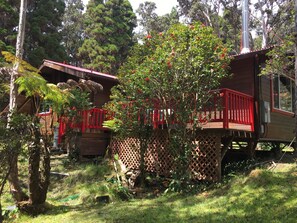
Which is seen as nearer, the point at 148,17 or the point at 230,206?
→ the point at 230,206

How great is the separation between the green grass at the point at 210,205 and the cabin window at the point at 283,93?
3.79 m

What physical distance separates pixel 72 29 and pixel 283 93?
3065 centimetres

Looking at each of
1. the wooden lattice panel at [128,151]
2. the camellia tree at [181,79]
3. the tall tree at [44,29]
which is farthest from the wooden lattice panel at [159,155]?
the tall tree at [44,29]

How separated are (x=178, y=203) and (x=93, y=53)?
22.1 metres

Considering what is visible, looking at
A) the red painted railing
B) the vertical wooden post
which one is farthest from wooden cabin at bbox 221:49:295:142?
the vertical wooden post

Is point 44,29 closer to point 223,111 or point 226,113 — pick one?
point 223,111

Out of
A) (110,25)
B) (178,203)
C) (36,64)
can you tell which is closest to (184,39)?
(178,203)

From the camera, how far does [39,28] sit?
24.8 meters

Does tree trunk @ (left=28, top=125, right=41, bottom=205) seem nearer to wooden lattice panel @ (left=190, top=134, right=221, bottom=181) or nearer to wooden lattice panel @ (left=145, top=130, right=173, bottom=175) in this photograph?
wooden lattice panel @ (left=145, top=130, right=173, bottom=175)

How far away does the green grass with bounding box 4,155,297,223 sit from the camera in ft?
17.6

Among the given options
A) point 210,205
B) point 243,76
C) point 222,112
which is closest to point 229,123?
point 222,112

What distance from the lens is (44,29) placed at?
85.8 feet

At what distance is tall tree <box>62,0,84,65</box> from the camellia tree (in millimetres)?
28749

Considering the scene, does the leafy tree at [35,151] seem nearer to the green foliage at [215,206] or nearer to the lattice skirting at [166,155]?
the green foliage at [215,206]
